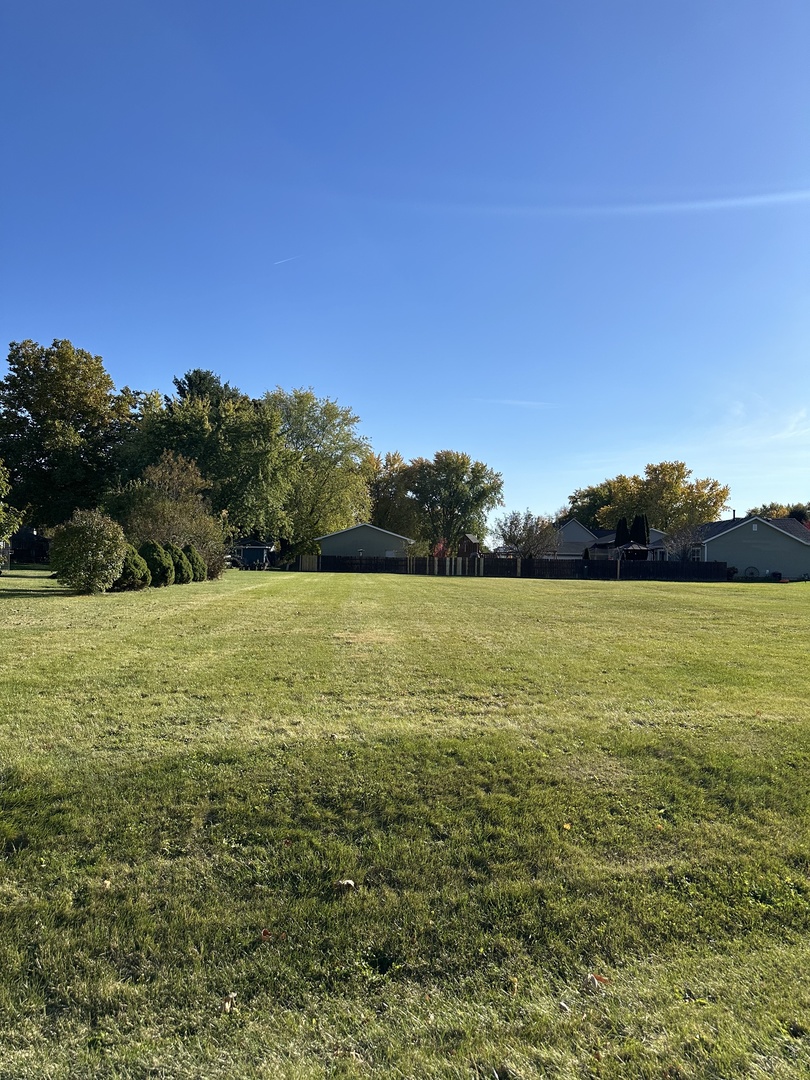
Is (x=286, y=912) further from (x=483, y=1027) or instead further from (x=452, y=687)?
(x=452, y=687)

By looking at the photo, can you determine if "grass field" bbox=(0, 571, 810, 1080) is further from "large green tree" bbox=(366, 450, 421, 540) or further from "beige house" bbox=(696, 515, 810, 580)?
"large green tree" bbox=(366, 450, 421, 540)

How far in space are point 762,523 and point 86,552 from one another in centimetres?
4628

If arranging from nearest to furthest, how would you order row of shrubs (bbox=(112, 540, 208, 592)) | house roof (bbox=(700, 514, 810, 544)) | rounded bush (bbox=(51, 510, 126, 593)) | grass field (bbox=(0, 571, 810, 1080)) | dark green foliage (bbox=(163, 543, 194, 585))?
grass field (bbox=(0, 571, 810, 1080)) < rounded bush (bbox=(51, 510, 126, 593)) < row of shrubs (bbox=(112, 540, 208, 592)) < dark green foliage (bbox=(163, 543, 194, 585)) < house roof (bbox=(700, 514, 810, 544))

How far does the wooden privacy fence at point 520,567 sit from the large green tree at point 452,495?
19625 mm

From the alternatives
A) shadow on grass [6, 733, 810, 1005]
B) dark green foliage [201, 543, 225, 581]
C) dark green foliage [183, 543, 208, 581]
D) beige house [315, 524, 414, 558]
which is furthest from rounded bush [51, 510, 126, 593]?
beige house [315, 524, 414, 558]

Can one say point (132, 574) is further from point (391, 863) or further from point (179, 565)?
point (391, 863)

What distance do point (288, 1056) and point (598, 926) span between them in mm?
1475

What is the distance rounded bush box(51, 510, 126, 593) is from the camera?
16.0 meters

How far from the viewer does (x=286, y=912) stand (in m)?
2.86

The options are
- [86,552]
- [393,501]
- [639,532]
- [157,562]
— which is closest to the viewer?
[86,552]

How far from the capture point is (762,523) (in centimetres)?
4562

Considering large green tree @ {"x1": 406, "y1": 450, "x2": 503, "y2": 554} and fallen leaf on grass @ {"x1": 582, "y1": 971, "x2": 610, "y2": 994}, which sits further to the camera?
large green tree @ {"x1": 406, "y1": 450, "x2": 503, "y2": 554}

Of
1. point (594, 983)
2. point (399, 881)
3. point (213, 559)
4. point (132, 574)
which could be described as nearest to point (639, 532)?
point (213, 559)

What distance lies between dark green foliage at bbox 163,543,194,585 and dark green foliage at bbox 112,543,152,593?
2757mm
